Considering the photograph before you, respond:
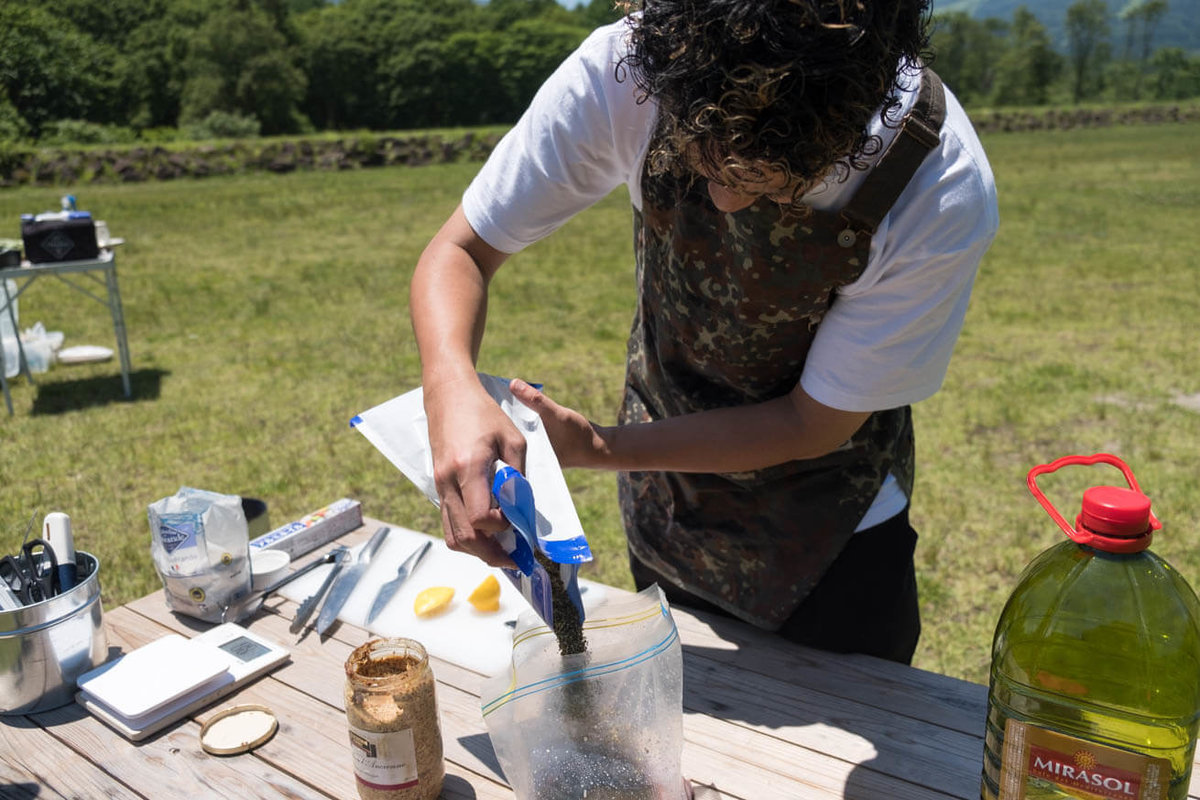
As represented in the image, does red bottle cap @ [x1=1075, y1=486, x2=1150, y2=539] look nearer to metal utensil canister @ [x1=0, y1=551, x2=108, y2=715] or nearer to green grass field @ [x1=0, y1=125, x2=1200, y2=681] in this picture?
metal utensil canister @ [x1=0, y1=551, x2=108, y2=715]

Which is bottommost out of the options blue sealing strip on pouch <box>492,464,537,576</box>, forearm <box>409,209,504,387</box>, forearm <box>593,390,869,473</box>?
forearm <box>593,390,869,473</box>

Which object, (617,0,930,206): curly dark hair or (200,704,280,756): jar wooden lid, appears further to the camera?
(200,704,280,756): jar wooden lid

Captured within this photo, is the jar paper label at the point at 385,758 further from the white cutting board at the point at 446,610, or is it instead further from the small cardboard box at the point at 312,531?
the small cardboard box at the point at 312,531

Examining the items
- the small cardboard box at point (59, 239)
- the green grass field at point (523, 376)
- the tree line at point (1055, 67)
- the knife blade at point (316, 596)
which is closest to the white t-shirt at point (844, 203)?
the knife blade at point (316, 596)

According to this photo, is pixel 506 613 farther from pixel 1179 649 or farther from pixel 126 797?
pixel 1179 649

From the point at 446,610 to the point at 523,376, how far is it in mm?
4412

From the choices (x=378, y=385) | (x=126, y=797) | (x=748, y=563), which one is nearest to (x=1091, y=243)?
(x=378, y=385)

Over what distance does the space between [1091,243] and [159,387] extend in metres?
9.41

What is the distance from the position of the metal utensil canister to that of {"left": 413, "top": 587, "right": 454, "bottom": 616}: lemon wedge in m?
0.51

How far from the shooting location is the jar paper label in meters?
1.11

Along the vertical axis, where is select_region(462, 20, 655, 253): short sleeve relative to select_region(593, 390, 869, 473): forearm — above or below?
above

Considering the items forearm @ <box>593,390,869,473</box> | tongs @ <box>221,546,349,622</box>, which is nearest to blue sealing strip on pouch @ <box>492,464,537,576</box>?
forearm @ <box>593,390,869,473</box>

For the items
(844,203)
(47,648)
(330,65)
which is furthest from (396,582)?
(330,65)

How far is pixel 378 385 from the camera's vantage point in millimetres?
5852
